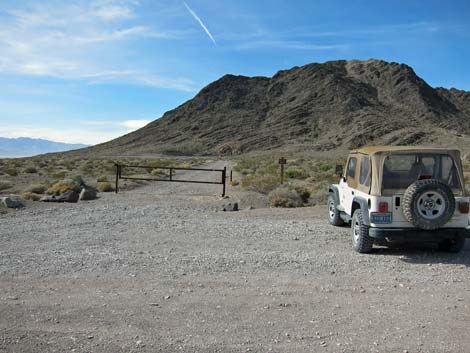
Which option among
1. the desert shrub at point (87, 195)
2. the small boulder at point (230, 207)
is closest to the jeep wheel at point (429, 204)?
the small boulder at point (230, 207)

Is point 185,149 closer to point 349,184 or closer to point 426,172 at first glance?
point 349,184

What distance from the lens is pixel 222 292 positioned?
6184mm

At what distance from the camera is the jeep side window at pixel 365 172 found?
28.0 feet

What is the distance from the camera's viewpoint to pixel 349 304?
5.77 metres

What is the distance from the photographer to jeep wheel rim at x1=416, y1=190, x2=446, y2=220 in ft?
25.3

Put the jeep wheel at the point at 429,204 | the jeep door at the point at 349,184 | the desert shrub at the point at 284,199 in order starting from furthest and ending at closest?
1. the desert shrub at the point at 284,199
2. the jeep door at the point at 349,184
3. the jeep wheel at the point at 429,204

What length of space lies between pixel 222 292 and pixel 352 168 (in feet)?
15.6

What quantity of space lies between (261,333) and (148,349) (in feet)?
3.69

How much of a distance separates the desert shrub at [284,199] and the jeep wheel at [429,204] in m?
8.08

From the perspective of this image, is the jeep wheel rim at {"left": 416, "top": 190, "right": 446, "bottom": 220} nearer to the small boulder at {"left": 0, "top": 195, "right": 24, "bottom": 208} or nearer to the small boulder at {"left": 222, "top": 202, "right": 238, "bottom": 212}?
the small boulder at {"left": 222, "top": 202, "right": 238, "bottom": 212}

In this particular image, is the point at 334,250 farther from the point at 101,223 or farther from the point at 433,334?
the point at 101,223

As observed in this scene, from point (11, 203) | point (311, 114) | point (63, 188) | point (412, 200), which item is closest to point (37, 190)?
point (63, 188)

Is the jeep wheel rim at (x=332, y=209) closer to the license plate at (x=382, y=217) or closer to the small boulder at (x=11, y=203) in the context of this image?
the license plate at (x=382, y=217)

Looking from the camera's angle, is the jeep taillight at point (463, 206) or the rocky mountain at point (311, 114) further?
the rocky mountain at point (311, 114)
